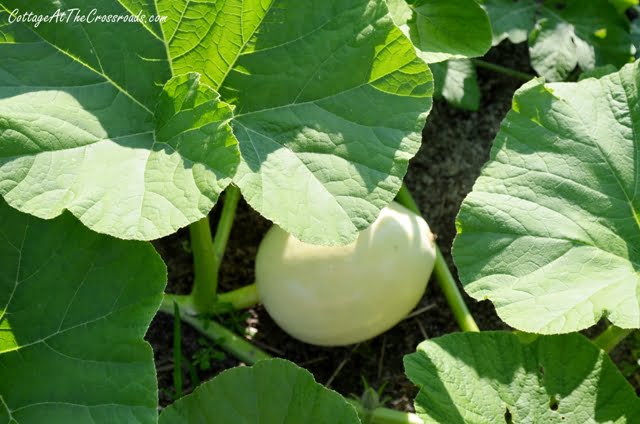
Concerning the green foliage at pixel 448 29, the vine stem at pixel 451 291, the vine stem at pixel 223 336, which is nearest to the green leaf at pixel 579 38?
the green foliage at pixel 448 29

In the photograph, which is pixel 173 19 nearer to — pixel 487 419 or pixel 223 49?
pixel 223 49


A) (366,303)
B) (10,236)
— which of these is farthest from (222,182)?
(366,303)

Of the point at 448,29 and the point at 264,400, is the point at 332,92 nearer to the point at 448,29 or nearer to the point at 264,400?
the point at 448,29

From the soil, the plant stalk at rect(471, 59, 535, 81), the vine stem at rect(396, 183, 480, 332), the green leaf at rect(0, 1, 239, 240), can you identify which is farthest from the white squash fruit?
the plant stalk at rect(471, 59, 535, 81)

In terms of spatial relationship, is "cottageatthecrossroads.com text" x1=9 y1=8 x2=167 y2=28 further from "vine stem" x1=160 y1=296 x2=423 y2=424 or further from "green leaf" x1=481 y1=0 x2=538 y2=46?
"green leaf" x1=481 y1=0 x2=538 y2=46

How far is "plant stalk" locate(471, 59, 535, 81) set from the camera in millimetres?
2926

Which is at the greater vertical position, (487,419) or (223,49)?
(223,49)

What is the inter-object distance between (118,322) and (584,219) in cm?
110

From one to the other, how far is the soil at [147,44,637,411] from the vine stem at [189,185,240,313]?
0.34 ft

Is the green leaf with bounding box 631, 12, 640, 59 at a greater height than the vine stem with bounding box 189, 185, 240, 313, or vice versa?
the green leaf with bounding box 631, 12, 640, 59

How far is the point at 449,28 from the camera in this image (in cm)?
234

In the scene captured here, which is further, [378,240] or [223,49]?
[378,240]

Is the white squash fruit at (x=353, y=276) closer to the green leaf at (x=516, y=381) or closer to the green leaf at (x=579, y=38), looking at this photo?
the green leaf at (x=516, y=381)

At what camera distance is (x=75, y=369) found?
1.92 m
